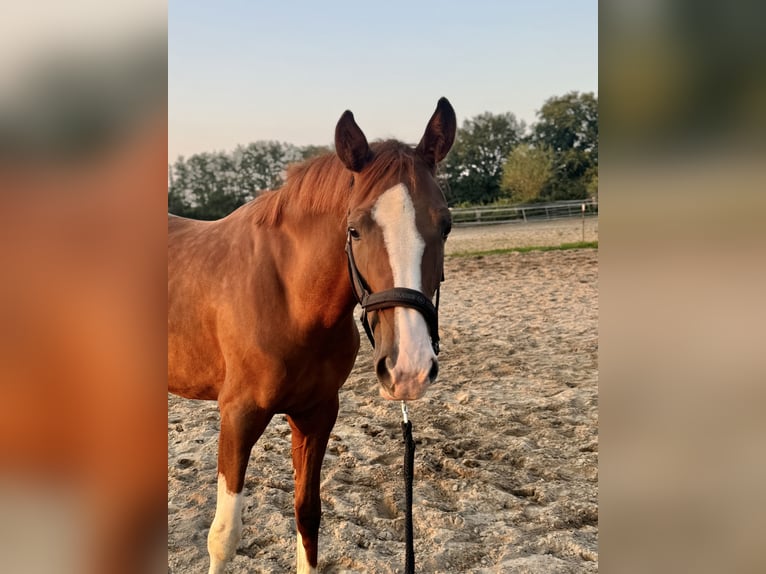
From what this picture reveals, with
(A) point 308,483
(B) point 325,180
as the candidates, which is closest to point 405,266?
(B) point 325,180

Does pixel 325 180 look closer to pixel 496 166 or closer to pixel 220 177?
pixel 220 177

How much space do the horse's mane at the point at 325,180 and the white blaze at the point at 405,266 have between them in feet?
0.35

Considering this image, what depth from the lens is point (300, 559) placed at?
251 centimetres

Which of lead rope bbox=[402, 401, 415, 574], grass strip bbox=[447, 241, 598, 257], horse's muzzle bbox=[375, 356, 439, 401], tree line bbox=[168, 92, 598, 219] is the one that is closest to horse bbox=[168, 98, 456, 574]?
horse's muzzle bbox=[375, 356, 439, 401]

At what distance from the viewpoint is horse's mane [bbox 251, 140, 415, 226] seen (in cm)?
175

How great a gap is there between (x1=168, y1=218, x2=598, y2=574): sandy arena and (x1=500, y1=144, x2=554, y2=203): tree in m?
31.0

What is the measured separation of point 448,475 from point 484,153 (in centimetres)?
4386

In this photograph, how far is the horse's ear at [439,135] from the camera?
187cm

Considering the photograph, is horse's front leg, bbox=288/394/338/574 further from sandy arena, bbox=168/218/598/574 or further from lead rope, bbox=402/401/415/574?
lead rope, bbox=402/401/415/574

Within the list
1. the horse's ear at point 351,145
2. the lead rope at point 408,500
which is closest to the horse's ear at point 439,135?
the horse's ear at point 351,145
